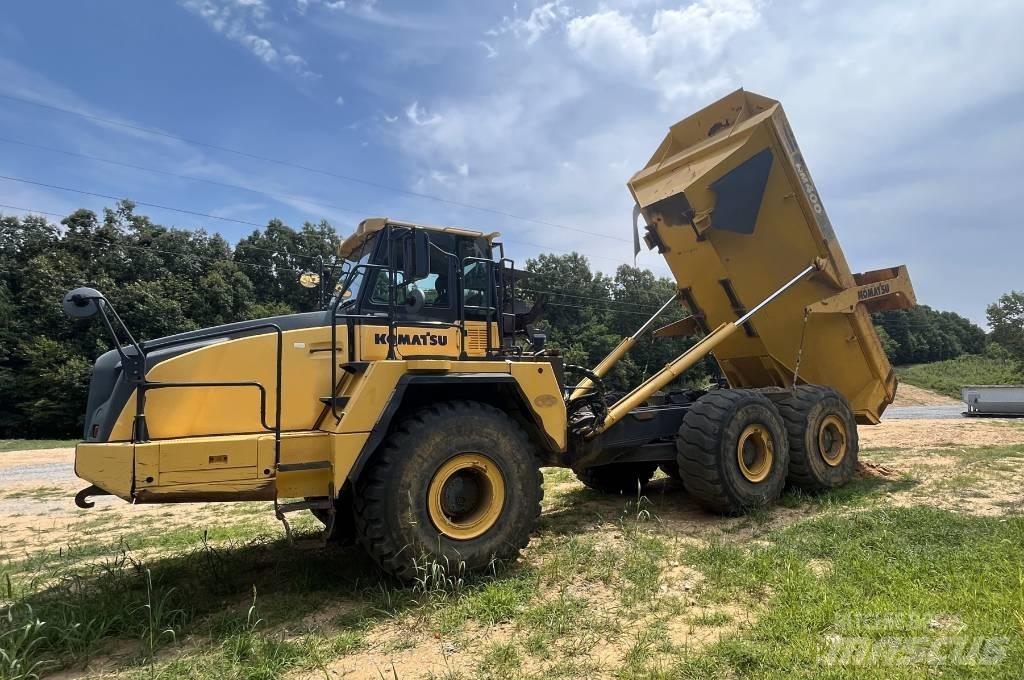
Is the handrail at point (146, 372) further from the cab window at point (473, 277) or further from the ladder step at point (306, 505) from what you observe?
the cab window at point (473, 277)

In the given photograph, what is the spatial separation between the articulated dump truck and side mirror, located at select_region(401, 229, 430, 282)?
0.02 m

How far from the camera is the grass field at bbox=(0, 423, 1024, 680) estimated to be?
319 cm

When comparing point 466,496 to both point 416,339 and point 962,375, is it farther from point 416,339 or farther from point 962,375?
point 962,375

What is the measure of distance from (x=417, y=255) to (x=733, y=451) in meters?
3.86

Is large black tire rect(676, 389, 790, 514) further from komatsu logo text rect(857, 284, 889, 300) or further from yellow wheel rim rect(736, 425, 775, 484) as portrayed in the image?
komatsu logo text rect(857, 284, 889, 300)

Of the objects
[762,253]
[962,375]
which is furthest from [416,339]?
[962,375]

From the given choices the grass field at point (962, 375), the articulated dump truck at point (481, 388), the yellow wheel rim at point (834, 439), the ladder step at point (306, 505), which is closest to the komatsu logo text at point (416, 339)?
the articulated dump truck at point (481, 388)

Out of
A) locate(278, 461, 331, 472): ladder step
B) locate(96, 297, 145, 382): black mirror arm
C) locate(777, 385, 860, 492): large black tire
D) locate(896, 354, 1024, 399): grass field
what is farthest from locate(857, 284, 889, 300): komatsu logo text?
locate(896, 354, 1024, 399): grass field

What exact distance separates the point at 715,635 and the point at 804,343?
210 inches

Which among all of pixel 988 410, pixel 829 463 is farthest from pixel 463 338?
pixel 988 410

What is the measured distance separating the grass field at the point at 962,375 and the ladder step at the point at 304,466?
48.9 m

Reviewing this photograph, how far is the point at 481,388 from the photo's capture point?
4.95 meters

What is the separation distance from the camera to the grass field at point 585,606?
125 inches

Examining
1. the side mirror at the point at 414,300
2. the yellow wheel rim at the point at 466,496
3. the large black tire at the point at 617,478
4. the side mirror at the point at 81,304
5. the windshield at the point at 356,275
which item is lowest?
the large black tire at the point at 617,478
